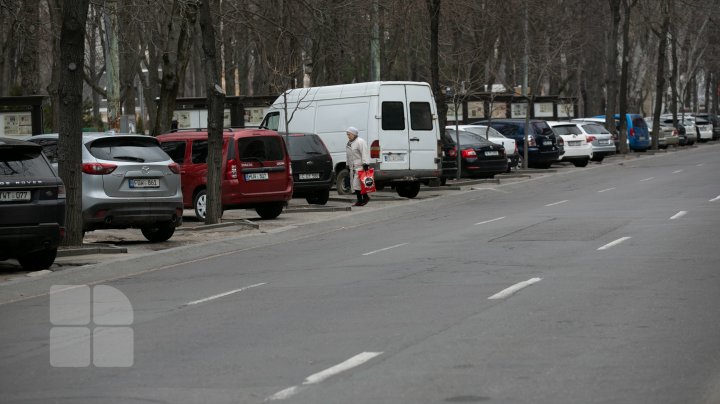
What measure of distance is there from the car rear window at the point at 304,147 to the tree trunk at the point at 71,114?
33.6 feet

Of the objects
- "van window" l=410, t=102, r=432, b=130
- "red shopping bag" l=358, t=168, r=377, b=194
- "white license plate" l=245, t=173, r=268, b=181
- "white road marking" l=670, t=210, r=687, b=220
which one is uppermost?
"van window" l=410, t=102, r=432, b=130

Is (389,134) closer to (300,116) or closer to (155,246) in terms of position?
(300,116)

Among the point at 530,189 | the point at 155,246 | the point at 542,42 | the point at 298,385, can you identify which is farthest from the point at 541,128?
the point at 298,385

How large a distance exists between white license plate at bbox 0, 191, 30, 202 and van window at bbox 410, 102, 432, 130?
15.2 m

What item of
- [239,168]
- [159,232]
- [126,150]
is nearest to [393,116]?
[239,168]

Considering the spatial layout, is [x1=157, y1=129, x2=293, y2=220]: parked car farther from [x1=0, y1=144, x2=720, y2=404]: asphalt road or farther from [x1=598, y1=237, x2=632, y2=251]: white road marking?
[x1=598, y1=237, x2=632, y2=251]: white road marking

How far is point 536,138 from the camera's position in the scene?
4222 cm

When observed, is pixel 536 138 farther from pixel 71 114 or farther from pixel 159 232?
pixel 71 114

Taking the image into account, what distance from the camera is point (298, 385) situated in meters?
7.99

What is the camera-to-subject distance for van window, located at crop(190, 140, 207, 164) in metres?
24.5

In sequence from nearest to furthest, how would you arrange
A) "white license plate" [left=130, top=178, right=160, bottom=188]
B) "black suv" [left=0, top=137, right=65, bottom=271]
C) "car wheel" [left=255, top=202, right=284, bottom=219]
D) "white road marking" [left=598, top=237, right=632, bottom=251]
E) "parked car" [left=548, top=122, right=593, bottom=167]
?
"black suv" [left=0, top=137, right=65, bottom=271] → "white road marking" [left=598, top=237, right=632, bottom=251] → "white license plate" [left=130, top=178, right=160, bottom=188] → "car wheel" [left=255, top=202, right=284, bottom=219] → "parked car" [left=548, top=122, right=593, bottom=167]

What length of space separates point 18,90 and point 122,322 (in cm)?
4118

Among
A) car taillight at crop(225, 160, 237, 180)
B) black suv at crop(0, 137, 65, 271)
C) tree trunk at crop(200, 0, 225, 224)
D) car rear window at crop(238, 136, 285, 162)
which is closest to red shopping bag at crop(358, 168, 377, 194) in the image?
car rear window at crop(238, 136, 285, 162)

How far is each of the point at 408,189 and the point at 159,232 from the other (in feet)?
38.2
